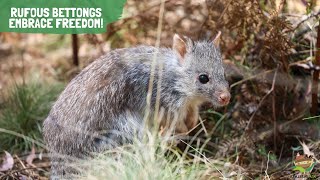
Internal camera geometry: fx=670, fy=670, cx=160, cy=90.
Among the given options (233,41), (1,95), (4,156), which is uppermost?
(233,41)

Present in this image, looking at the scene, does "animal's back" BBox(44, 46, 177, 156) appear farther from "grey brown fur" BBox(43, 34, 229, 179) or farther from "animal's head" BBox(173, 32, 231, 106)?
"animal's head" BBox(173, 32, 231, 106)

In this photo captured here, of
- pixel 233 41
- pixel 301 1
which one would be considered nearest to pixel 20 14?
pixel 233 41

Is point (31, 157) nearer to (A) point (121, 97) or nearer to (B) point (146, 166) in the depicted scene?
(A) point (121, 97)

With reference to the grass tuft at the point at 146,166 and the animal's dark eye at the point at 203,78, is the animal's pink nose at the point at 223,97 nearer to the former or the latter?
the animal's dark eye at the point at 203,78

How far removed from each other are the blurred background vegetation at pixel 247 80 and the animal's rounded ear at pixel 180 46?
775mm

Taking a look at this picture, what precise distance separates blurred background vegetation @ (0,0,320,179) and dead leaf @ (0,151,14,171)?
37 cm

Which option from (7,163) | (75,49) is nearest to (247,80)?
(75,49)

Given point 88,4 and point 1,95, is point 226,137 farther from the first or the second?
point 1,95

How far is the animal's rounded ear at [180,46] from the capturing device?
615 cm

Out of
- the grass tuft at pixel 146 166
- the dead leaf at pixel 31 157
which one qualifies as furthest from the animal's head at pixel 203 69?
the dead leaf at pixel 31 157

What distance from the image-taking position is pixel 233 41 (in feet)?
24.5

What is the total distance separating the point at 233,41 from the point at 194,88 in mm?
1493

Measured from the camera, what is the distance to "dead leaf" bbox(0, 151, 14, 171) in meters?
6.69

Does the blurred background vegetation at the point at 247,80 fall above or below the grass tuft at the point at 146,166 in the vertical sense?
above
